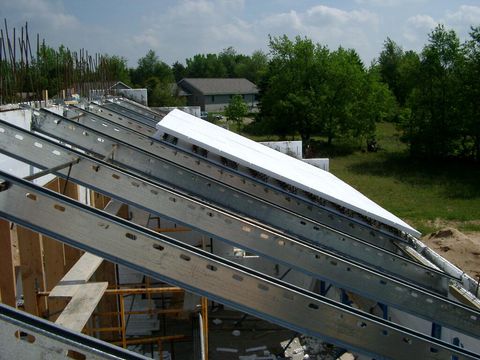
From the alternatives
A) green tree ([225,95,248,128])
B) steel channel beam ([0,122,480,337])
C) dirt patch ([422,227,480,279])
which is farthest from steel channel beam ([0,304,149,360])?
green tree ([225,95,248,128])

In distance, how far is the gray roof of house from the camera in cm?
6831

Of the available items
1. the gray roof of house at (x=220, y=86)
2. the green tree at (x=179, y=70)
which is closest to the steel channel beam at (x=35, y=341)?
the gray roof of house at (x=220, y=86)

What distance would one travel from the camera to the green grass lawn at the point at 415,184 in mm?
16672

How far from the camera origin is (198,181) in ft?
15.5

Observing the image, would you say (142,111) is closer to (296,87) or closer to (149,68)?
(296,87)

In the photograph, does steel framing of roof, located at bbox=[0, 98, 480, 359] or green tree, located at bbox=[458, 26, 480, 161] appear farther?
green tree, located at bbox=[458, 26, 480, 161]

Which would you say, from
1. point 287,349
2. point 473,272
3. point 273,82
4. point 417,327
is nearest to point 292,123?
point 273,82

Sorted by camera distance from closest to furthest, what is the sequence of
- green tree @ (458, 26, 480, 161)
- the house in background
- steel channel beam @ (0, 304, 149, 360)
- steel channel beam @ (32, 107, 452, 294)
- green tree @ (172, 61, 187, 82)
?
1. steel channel beam @ (0, 304, 149, 360)
2. steel channel beam @ (32, 107, 452, 294)
3. green tree @ (458, 26, 480, 161)
4. the house in background
5. green tree @ (172, 61, 187, 82)

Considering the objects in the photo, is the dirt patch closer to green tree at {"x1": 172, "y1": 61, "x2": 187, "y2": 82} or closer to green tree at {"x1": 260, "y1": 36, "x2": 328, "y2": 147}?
green tree at {"x1": 260, "y1": 36, "x2": 328, "y2": 147}

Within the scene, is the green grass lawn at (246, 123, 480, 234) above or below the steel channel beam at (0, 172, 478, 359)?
below

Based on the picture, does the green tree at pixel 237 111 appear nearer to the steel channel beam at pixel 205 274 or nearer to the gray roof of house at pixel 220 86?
the gray roof of house at pixel 220 86

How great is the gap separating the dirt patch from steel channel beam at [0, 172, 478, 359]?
8787 mm

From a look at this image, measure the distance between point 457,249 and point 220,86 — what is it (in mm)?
60608

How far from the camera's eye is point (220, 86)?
6981cm
